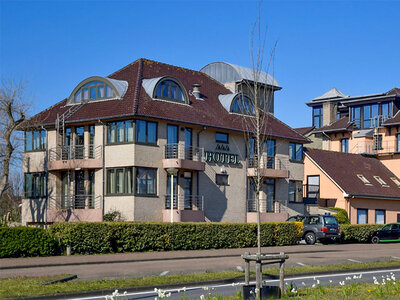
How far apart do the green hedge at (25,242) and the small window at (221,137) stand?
16.4 metres

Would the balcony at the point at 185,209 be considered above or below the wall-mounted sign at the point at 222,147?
below

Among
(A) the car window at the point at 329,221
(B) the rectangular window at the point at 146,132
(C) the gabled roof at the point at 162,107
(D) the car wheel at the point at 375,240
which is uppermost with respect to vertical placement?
(C) the gabled roof at the point at 162,107

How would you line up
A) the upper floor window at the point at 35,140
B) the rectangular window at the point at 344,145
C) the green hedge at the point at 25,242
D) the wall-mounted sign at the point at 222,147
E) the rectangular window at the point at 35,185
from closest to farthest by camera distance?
the green hedge at the point at 25,242 → the rectangular window at the point at 35,185 → the upper floor window at the point at 35,140 → the wall-mounted sign at the point at 222,147 → the rectangular window at the point at 344,145

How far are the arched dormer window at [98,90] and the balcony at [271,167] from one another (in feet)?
32.0

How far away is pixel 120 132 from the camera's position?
36.0 meters

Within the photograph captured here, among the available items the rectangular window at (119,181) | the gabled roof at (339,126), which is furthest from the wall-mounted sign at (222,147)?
the gabled roof at (339,126)

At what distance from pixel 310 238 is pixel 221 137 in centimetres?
835

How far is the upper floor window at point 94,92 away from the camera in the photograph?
3772 centimetres

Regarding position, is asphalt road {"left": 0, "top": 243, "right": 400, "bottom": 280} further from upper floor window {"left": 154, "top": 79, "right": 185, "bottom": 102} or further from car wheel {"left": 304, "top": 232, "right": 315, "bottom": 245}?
upper floor window {"left": 154, "top": 79, "right": 185, "bottom": 102}

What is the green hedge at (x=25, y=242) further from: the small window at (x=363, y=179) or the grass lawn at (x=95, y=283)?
the small window at (x=363, y=179)

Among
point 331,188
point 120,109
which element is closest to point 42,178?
point 120,109

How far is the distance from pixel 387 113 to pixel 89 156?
30.5m

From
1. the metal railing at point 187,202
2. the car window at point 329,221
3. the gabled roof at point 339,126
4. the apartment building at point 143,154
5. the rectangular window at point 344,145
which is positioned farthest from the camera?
the rectangular window at point 344,145

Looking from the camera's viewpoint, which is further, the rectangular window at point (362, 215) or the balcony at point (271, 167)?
the rectangular window at point (362, 215)
